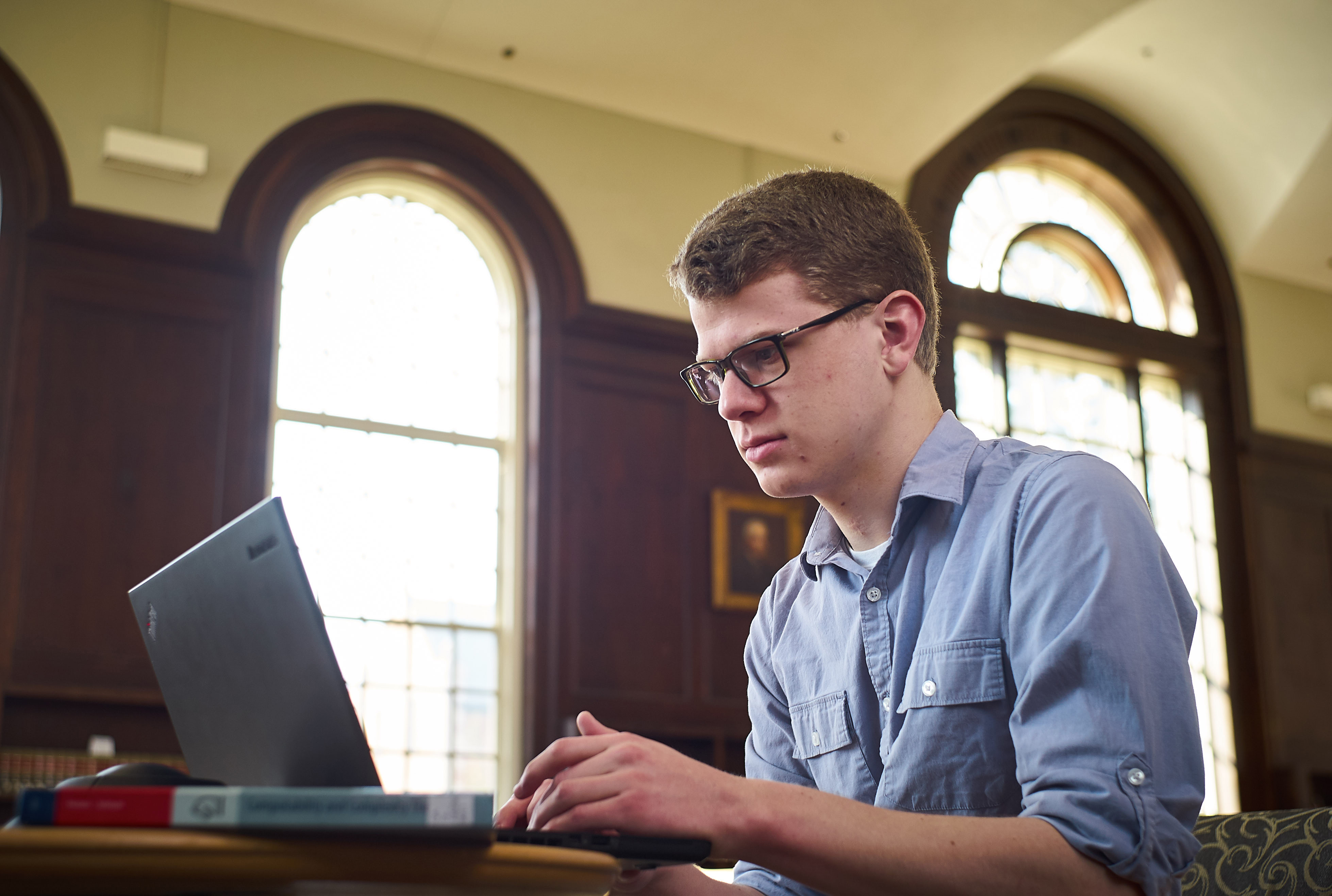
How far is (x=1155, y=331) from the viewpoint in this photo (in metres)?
9.19

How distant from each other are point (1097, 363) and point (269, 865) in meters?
8.86

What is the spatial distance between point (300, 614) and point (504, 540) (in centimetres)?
579

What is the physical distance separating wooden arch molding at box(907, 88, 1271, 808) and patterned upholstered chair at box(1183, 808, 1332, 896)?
5942 millimetres

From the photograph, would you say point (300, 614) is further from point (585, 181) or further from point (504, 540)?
point (585, 181)

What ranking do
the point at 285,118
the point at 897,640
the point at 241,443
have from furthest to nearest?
the point at 285,118 → the point at 241,443 → the point at 897,640

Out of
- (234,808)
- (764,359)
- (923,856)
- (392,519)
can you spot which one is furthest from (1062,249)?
(234,808)

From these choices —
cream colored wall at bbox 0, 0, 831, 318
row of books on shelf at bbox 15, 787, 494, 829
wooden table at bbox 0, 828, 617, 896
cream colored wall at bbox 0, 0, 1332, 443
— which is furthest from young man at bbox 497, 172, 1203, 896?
cream colored wall at bbox 0, 0, 831, 318

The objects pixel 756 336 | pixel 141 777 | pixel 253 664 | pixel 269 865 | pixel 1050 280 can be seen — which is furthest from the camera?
pixel 1050 280

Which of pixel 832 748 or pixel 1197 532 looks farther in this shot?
pixel 1197 532

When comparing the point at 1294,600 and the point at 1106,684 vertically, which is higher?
the point at 1294,600

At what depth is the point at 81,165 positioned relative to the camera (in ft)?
19.9

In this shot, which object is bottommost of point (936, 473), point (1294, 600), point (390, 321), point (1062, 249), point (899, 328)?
point (936, 473)

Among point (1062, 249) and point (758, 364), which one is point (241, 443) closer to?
point (758, 364)

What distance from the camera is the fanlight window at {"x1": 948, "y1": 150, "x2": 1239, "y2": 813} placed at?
8.61 meters
